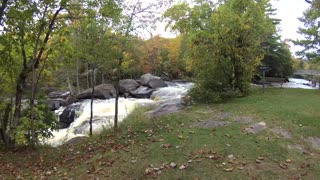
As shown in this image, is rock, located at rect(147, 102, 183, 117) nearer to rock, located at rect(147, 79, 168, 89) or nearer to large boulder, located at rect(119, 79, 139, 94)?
rock, located at rect(147, 79, 168, 89)

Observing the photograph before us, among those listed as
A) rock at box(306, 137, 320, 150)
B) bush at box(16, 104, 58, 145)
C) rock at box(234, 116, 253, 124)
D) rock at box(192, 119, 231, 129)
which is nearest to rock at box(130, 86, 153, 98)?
bush at box(16, 104, 58, 145)

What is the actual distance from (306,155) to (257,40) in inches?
394

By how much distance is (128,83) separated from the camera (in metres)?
32.3

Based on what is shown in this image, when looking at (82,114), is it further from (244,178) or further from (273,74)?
(273,74)

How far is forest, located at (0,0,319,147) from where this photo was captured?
8.16 meters

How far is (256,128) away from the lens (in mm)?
8461

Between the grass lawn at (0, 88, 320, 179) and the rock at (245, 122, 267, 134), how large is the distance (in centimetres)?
12

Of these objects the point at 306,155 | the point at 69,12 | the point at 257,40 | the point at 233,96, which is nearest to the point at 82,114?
the point at 233,96

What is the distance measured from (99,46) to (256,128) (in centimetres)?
516

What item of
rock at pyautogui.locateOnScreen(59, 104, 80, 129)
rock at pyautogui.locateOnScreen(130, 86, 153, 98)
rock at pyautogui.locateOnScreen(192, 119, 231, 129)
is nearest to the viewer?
rock at pyautogui.locateOnScreen(192, 119, 231, 129)

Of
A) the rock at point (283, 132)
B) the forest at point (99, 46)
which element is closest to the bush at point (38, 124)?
the forest at point (99, 46)

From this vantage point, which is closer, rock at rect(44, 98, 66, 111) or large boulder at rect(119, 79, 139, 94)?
rock at rect(44, 98, 66, 111)

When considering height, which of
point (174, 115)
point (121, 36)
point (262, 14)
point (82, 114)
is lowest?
point (82, 114)

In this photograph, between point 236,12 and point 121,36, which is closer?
point 121,36
